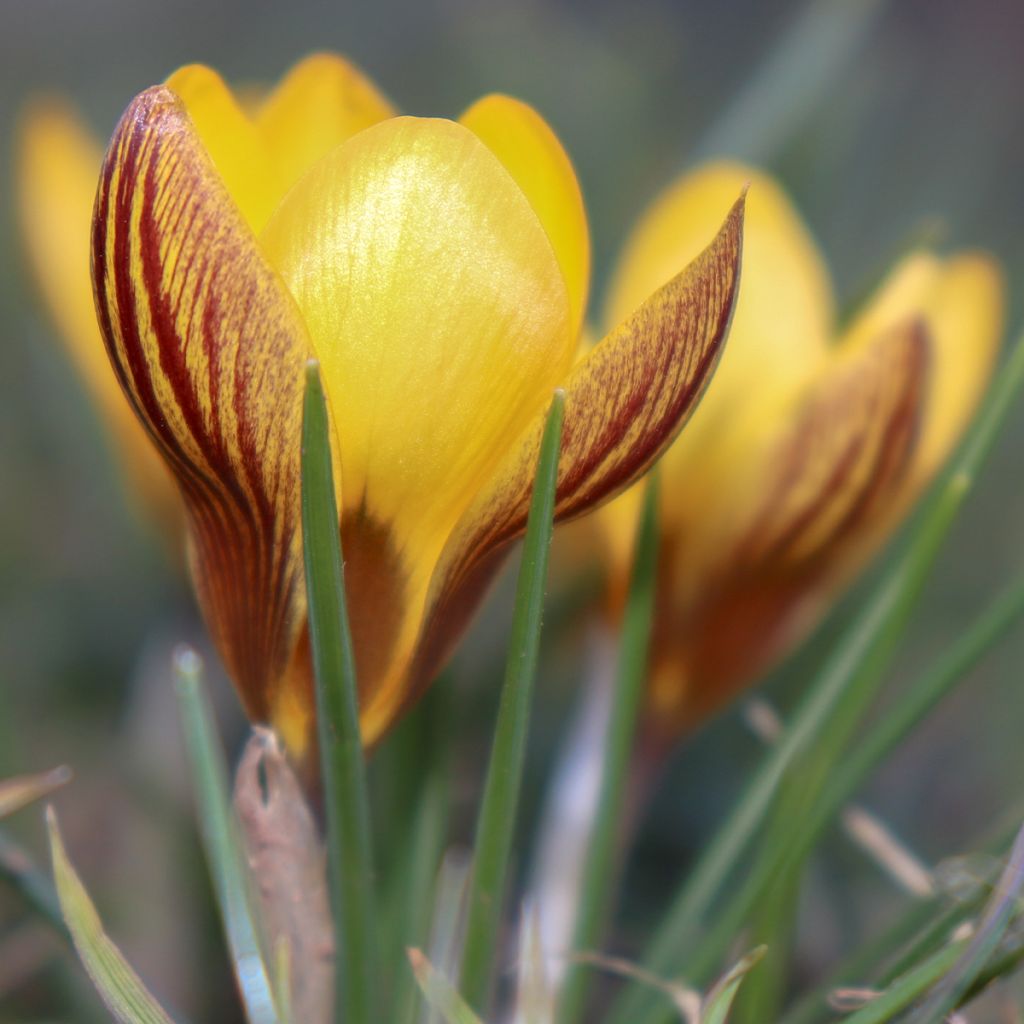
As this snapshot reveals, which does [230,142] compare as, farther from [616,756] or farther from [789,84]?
[789,84]

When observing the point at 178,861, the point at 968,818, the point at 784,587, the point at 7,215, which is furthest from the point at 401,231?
the point at 7,215

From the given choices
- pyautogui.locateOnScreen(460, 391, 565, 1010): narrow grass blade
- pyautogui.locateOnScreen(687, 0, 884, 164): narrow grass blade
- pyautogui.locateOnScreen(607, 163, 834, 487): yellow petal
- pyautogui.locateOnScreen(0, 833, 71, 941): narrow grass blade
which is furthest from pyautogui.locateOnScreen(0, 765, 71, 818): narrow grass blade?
pyautogui.locateOnScreen(687, 0, 884, 164): narrow grass blade

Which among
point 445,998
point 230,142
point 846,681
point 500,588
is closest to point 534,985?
point 445,998

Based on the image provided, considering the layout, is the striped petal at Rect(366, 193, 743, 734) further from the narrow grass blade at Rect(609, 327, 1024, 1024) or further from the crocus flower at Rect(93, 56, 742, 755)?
the narrow grass blade at Rect(609, 327, 1024, 1024)

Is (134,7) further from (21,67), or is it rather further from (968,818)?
(968,818)

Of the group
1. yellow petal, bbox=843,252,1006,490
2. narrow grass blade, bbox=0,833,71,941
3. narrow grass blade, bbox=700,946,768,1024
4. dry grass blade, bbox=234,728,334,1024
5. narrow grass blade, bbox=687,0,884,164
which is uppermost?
narrow grass blade, bbox=687,0,884,164

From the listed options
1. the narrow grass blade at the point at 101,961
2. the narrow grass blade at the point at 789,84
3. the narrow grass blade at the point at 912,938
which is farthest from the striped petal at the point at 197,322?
the narrow grass blade at the point at 789,84
